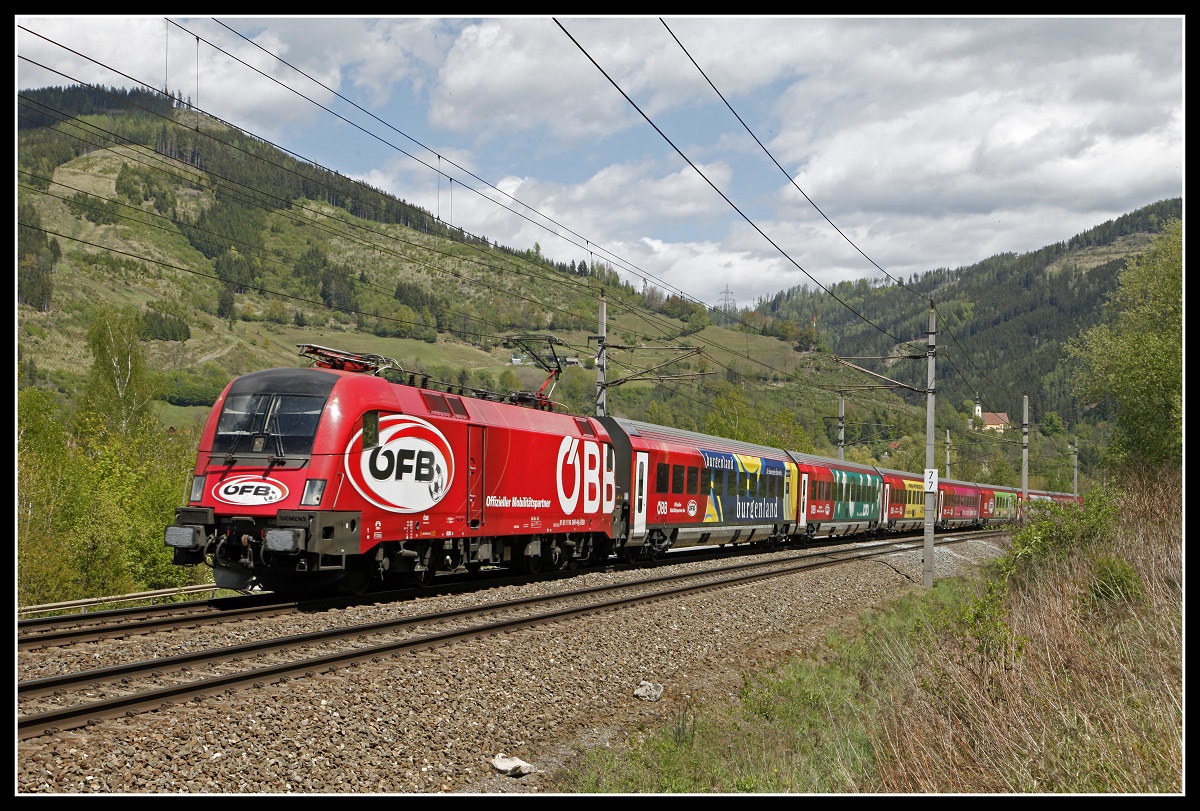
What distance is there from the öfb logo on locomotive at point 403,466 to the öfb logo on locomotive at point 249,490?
1.07 meters

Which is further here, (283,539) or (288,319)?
(288,319)

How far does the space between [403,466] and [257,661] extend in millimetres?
5451

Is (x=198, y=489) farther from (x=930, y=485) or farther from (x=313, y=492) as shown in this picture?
(x=930, y=485)

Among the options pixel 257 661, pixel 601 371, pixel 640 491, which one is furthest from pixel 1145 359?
pixel 257 661

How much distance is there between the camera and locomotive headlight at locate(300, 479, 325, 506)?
14.2 m

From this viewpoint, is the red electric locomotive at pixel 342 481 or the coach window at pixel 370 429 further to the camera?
the coach window at pixel 370 429

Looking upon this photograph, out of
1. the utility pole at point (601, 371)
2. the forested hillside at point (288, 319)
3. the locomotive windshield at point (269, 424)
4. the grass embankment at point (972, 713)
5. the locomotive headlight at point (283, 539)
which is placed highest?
the forested hillside at point (288, 319)

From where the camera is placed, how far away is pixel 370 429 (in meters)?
15.3

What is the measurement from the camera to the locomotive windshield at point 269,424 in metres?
14.6

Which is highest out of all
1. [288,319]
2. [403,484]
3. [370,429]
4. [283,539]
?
[288,319]

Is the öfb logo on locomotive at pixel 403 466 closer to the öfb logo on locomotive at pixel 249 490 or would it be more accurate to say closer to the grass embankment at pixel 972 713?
the öfb logo on locomotive at pixel 249 490

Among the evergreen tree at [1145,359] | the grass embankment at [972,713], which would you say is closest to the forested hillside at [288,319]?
the evergreen tree at [1145,359]

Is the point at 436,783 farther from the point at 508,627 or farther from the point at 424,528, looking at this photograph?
the point at 424,528

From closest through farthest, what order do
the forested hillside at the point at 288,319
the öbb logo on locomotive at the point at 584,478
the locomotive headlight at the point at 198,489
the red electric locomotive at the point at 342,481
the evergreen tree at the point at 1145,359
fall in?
the red electric locomotive at the point at 342,481 < the locomotive headlight at the point at 198,489 < the öbb logo on locomotive at the point at 584,478 < the evergreen tree at the point at 1145,359 < the forested hillside at the point at 288,319
